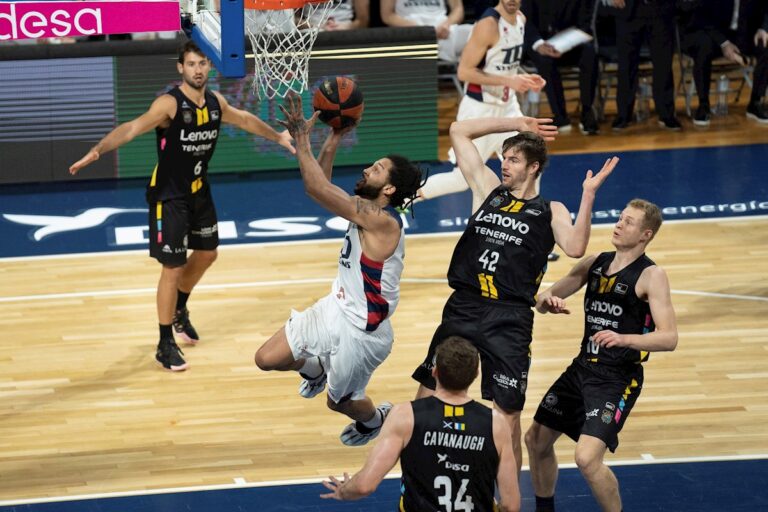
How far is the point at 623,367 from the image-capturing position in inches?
275

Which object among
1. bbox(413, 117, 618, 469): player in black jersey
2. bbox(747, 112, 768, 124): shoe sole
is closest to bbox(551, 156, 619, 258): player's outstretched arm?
bbox(413, 117, 618, 469): player in black jersey

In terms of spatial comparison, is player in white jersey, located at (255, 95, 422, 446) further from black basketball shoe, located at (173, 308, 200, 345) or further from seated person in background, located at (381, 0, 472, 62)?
seated person in background, located at (381, 0, 472, 62)

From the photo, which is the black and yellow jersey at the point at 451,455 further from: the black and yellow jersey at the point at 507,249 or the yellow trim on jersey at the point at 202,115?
the yellow trim on jersey at the point at 202,115

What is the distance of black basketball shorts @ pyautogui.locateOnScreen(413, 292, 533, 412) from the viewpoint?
23.2 ft

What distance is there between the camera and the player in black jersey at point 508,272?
23.3ft

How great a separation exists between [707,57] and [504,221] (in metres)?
9.27

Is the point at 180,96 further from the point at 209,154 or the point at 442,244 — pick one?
the point at 442,244

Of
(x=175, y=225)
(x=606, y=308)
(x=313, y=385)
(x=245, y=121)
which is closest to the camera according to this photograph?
(x=606, y=308)

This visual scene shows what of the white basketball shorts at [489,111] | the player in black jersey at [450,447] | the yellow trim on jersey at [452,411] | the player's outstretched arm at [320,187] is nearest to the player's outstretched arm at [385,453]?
the player in black jersey at [450,447]

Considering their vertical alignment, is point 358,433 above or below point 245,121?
below

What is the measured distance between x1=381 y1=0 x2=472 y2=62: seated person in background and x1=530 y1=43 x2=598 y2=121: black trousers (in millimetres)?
904

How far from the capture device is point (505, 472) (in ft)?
18.3

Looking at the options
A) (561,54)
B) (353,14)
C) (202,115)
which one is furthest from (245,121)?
(561,54)

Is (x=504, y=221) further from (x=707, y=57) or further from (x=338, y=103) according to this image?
(x=707, y=57)
